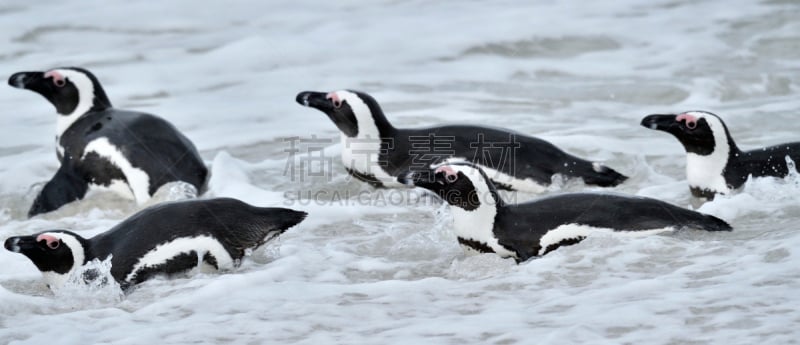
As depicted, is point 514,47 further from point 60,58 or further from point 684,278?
point 684,278

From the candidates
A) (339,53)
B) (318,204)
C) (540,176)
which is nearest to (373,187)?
(318,204)

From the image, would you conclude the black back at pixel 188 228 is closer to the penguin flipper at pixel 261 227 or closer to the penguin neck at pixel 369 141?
the penguin flipper at pixel 261 227

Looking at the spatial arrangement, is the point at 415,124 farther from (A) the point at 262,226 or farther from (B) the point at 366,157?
(A) the point at 262,226

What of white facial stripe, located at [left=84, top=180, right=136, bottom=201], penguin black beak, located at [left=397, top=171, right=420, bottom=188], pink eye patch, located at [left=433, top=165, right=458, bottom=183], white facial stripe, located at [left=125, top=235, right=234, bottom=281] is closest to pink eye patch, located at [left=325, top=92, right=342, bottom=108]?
white facial stripe, located at [left=84, top=180, right=136, bottom=201]

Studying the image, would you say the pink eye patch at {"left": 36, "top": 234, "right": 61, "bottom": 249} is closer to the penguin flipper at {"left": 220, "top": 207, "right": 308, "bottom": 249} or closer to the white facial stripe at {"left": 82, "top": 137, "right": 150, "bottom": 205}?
the penguin flipper at {"left": 220, "top": 207, "right": 308, "bottom": 249}

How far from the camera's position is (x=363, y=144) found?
21.5 feet

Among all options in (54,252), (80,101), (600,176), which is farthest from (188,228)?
(80,101)

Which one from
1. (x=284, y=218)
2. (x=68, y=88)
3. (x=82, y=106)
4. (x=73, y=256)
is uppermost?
(x=68, y=88)

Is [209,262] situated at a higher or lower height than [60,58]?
lower

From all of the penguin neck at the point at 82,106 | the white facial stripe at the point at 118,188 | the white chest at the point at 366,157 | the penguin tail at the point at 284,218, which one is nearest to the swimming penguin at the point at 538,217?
the penguin tail at the point at 284,218

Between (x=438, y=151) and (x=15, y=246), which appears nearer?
(x=15, y=246)

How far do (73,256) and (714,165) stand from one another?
317 centimetres

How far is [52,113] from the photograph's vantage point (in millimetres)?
8688

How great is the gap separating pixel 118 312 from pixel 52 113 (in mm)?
4866
